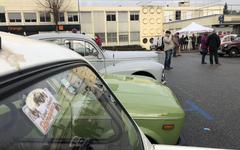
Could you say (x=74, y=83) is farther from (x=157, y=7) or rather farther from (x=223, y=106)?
(x=157, y=7)

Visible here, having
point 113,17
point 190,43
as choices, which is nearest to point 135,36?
point 113,17

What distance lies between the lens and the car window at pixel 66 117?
112 cm

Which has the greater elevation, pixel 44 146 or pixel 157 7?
pixel 157 7

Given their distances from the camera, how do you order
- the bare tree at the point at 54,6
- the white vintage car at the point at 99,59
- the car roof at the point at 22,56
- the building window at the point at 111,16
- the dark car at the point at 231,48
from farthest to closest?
1. the building window at the point at 111,16
2. the bare tree at the point at 54,6
3. the dark car at the point at 231,48
4. the white vintage car at the point at 99,59
5. the car roof at the point at 22,56

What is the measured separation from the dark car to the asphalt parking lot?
35.3ft

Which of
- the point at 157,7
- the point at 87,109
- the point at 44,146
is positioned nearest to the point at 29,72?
the point at 44,146

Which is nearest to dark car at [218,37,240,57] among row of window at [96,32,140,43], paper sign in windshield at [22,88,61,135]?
paper sign in windshield at [22,88,61,135]

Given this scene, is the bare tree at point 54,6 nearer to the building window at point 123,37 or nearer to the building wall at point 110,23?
the building wall at point 110,23

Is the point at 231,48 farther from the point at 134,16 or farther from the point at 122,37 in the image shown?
the point at 134,16

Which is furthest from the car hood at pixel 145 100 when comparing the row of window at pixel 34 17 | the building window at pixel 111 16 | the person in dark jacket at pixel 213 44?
the building window at pixel 111 16

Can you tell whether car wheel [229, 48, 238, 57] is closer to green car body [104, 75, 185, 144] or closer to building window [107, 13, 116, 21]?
green car body [104, 75, 185, 144]

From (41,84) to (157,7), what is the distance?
61072mm

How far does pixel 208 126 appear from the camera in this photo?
18.1 feet

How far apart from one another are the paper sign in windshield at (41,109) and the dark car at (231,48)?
70.1 ft
